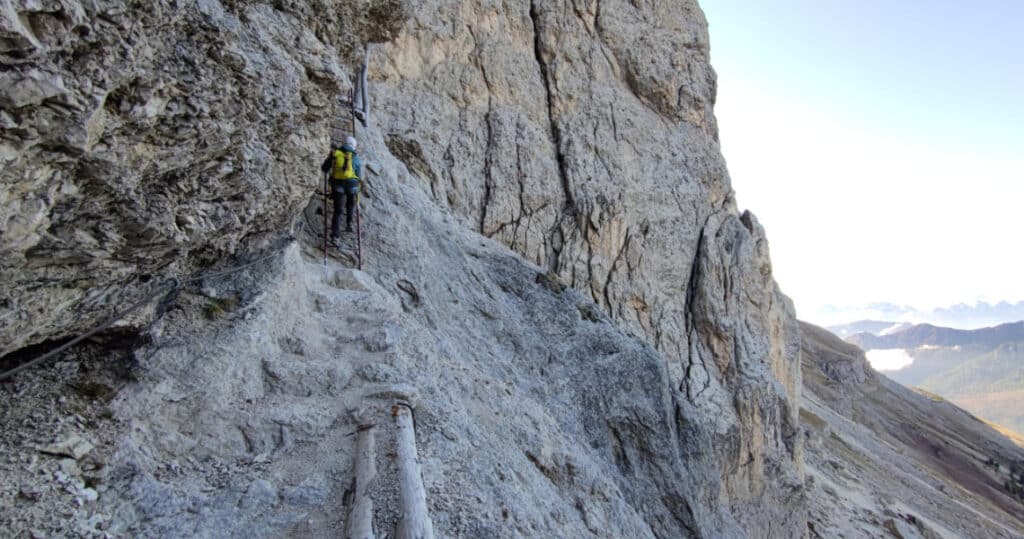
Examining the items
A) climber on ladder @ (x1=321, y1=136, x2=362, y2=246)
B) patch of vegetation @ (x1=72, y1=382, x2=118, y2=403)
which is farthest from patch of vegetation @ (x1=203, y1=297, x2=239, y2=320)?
climber on ladder @ (x1=321, y1=136, x2=362, y2=246)

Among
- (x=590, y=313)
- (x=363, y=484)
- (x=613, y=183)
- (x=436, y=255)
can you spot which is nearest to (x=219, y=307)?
(x=363, y=484)

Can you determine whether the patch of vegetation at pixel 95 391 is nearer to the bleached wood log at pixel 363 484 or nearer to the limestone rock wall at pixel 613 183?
the bleached wood log at pixel 363 484

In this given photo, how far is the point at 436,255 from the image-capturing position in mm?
10703

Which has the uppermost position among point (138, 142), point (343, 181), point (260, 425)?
point (343, 181)

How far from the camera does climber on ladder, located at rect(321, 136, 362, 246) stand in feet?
29.6

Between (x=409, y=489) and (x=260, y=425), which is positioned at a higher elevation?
(x=260, y=425)

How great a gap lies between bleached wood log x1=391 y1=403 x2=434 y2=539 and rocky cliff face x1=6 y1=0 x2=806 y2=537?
1.11 ft

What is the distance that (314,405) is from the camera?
602cm

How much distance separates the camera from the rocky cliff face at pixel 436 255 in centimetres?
431

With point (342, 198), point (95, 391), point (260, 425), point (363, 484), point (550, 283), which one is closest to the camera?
point (95, 391)

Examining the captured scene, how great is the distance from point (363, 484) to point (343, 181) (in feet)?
17.9

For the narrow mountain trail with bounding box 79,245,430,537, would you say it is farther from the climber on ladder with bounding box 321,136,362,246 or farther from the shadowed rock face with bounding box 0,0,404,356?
the climber on ladder with bounding box 321,136,362,246

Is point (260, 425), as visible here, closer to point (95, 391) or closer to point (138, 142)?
point (95, 391)

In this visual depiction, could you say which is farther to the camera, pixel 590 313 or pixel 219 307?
pixel 590 313
